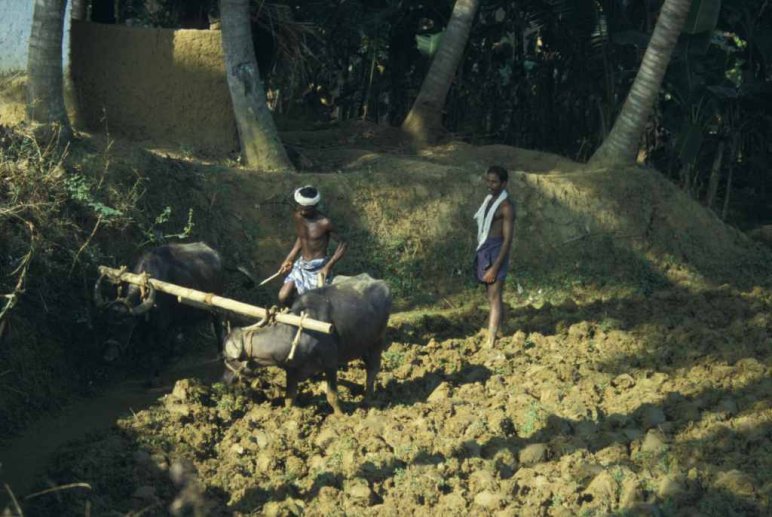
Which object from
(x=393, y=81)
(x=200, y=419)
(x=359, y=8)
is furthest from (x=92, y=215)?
(x=393, y=81)

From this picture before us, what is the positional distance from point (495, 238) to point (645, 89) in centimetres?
487

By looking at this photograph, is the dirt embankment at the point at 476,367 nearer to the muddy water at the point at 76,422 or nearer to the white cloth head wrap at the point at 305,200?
the muddy water at the point at 76,422

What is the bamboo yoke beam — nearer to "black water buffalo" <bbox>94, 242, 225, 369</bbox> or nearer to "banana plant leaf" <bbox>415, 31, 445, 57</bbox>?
"black water buffalo" <bbox>94, 242, 225, 369</bbox>

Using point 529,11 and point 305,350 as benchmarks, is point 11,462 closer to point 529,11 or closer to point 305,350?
point 305,350

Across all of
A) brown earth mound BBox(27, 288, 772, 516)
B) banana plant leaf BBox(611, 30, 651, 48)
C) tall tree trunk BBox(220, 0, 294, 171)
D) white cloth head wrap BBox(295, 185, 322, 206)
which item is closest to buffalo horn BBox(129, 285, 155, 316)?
brown earth mound BBox(27, 288, 772, 516)

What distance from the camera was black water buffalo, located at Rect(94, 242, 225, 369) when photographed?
387 inches

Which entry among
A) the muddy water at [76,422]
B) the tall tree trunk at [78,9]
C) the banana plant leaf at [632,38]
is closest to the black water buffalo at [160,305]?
the muddy water at [76,422]

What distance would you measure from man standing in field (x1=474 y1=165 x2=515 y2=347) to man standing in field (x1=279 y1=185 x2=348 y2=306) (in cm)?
153

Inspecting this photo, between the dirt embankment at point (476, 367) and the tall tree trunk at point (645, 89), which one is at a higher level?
the tall tree trunk at point (645, 89)

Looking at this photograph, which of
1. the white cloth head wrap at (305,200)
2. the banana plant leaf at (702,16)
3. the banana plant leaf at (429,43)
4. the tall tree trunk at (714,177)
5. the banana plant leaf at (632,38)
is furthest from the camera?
the banana plant leaf at (429,43)

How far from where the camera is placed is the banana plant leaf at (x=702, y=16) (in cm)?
1594

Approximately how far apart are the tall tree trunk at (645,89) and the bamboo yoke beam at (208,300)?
758 cm

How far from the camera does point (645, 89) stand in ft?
48.5

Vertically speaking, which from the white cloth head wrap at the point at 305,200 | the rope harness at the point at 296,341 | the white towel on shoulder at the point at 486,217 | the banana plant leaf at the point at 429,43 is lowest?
the rope harness at the point at 296,341
